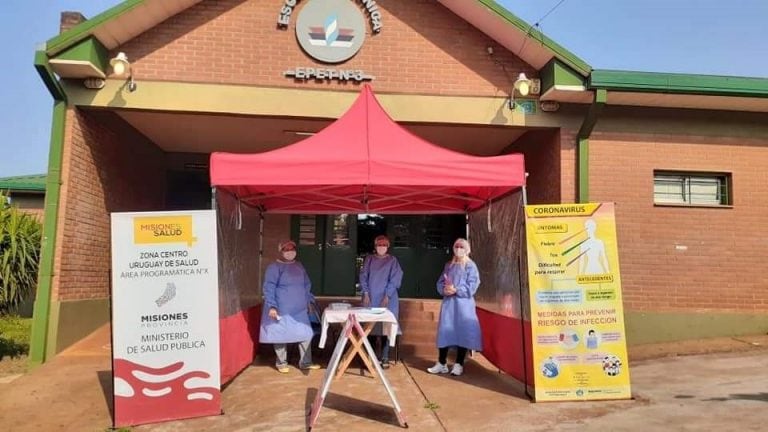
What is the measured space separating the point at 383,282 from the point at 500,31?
4.08 meters

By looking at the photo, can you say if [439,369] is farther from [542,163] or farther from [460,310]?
[542,163]

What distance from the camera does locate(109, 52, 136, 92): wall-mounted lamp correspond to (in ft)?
26.0

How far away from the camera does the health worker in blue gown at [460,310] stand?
23.0ft

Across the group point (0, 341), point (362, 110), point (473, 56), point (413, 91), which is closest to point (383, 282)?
point (362, 110)

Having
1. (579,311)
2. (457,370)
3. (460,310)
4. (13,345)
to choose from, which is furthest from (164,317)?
(13,345)

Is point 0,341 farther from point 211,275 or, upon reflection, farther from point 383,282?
point 383,282

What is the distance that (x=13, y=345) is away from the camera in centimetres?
855

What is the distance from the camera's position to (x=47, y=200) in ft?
26.2

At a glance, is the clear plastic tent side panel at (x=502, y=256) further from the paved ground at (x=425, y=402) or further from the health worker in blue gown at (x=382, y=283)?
the health worker in blue gown at (x=382, y=283)

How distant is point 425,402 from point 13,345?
632cm

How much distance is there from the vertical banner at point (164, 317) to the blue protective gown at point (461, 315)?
277 cm

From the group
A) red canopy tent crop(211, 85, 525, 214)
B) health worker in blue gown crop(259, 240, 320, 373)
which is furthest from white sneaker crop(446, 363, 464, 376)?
red canopy tent crop(211, 85, 525, 214)

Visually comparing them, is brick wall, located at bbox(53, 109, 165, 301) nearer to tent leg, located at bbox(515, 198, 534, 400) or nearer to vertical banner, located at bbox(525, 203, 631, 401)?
tent leg, located at bbox(515, 198, 534, 400)

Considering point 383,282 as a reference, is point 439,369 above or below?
below
